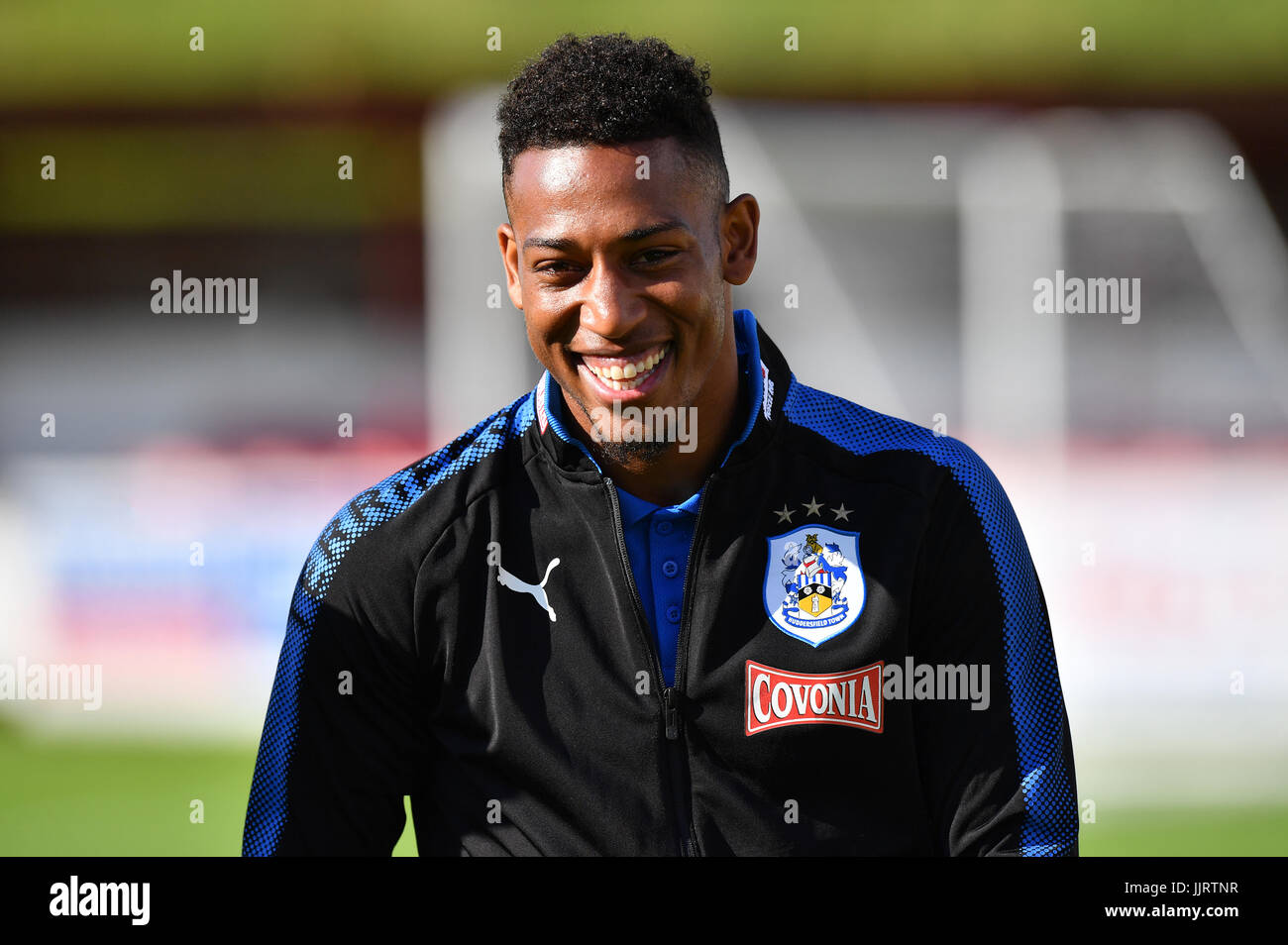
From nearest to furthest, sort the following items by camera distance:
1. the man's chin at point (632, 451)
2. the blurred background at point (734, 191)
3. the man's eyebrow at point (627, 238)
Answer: the man's eyebrow at point (627, 238) → the man's chin at point (632, 451) → the blurred background at point (734, 191)

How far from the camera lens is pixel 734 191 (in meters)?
4.86

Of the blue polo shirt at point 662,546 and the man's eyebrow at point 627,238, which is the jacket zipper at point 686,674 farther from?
the man's eyebrow at point 627,238

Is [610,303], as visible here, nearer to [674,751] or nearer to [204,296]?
[674,751]

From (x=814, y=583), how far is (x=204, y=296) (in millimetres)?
3765

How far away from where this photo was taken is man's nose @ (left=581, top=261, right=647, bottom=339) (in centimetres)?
167

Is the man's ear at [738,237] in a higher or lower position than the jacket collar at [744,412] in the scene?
higher

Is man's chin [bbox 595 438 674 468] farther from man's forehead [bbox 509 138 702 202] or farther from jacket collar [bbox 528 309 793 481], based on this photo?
man's forehead [bbox 509 138 702 202]

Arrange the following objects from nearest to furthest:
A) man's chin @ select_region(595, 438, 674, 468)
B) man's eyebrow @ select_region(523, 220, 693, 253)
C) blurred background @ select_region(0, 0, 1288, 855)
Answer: man's eyebrow @ select_region(523, 220, 693, 253)
man's chin @ select_region(595, 438, 674, 468)
blurred background @ select_region(0, 0, 1288, 855)

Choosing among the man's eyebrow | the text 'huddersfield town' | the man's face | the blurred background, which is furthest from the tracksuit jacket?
the text 'huddersfield town'

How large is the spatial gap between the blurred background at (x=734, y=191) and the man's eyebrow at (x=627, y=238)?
3051mm

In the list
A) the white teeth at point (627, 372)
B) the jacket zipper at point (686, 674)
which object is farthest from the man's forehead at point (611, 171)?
the jacket zipper at point (686, 674)

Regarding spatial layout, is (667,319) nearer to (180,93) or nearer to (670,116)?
(670,116)

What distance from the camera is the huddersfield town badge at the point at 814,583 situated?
5.62 feet

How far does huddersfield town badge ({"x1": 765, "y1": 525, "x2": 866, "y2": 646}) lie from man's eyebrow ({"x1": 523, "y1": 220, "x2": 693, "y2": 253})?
1.47 ft
